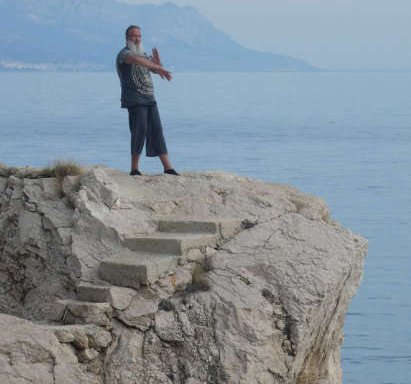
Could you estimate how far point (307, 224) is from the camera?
12961 millimetres

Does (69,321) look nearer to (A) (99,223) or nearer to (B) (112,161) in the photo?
(A) (99,223)

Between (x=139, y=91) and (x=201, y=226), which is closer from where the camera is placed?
(x=201, y=226)

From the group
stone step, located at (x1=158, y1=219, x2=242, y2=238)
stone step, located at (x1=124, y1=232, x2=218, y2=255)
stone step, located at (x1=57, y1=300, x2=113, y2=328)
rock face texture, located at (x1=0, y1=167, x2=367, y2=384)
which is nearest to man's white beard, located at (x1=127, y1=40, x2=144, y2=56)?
rock face texture, located at (x1=0, y1=167, x2=367, y2=384)

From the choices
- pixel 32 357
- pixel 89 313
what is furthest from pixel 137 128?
pixel 32 357

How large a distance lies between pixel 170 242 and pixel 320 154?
4323cm

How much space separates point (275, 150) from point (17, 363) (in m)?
45.8

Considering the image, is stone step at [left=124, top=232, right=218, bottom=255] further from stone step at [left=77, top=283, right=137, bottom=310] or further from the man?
the man

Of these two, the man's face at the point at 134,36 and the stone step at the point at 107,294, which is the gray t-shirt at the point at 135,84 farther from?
the stone step at the point at 107,294

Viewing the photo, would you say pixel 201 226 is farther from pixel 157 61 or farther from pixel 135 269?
pixel 157 61

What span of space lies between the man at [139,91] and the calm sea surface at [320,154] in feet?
2.89

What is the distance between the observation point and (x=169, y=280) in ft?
38.9

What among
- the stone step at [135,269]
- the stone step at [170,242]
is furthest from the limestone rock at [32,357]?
the stone step at [170,242]

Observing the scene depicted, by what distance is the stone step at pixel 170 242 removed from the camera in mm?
12117

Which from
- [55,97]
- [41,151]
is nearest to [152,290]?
[41,151]
